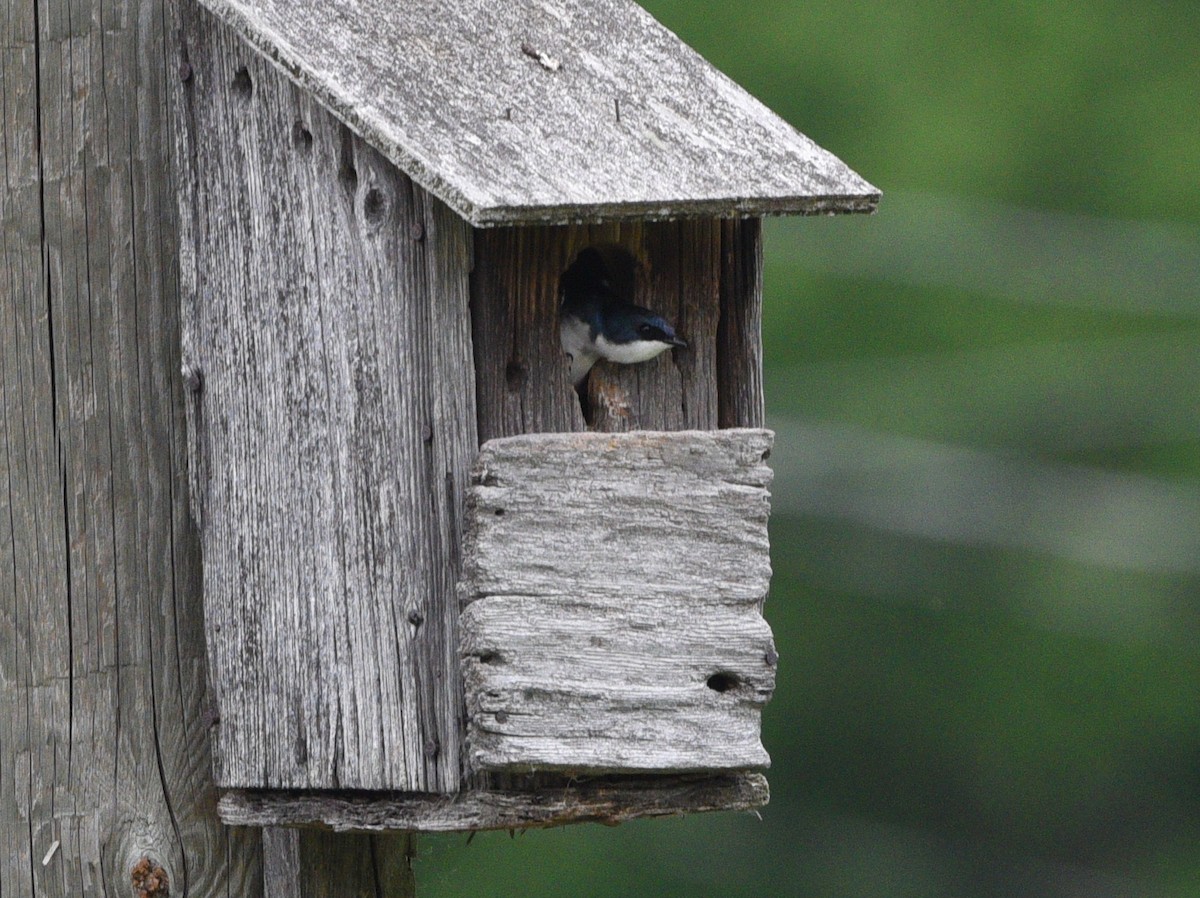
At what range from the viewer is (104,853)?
136 inches

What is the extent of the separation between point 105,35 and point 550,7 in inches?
29.9

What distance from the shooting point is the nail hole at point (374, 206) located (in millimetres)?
3053

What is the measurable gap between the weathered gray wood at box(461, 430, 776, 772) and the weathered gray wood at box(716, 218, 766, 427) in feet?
0.79

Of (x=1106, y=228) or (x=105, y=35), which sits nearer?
(x=105, y=35)

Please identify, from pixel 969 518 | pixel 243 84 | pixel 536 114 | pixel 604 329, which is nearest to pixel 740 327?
pixel 604 329

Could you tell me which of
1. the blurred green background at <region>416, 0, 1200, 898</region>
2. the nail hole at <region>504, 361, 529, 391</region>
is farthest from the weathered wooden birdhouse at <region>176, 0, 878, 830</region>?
the blurred green background at <region>416, 0, 1200, 898</region>

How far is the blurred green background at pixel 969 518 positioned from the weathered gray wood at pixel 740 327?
8700mm

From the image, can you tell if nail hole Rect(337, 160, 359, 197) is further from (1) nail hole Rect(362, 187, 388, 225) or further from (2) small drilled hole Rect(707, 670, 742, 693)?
(2) small drilled hole Rect(707, 670, 742, 693)

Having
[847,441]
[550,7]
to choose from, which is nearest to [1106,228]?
[847,441]

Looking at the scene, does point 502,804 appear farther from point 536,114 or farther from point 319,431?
point 536,114

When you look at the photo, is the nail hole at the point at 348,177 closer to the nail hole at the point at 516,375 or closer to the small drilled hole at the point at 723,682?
the nail hole at the point at 516,375

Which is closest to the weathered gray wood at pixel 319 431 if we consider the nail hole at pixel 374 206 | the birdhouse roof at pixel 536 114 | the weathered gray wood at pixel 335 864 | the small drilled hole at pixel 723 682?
the nail hole at pixel 374 206

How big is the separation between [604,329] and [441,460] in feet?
1.32

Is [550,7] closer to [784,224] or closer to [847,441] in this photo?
[847,441]
